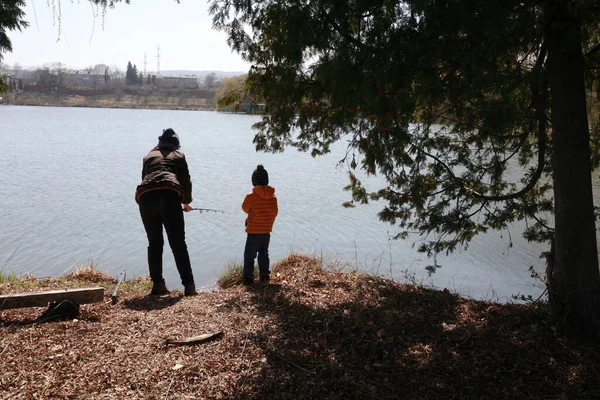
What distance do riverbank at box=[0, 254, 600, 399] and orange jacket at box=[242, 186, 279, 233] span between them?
45.5 inches

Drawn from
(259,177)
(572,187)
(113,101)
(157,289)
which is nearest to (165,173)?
(259,177)

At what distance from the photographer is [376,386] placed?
3629 mm

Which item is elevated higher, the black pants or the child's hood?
the child's hood

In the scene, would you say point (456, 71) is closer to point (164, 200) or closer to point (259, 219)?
point (259, 219)

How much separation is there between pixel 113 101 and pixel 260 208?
101 m

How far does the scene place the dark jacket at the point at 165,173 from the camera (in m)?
5.98

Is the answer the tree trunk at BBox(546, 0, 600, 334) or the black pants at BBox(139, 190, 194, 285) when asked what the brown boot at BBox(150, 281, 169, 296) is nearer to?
the black pants at BBox(139, 190, 194, 285)

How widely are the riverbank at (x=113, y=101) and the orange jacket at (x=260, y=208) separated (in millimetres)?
87588

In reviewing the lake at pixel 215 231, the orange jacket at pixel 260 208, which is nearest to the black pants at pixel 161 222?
the orange jacket at pixel 260 208

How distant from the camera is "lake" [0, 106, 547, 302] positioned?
10.1 metres

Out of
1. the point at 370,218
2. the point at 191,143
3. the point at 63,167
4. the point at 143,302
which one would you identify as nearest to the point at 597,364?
the point at 143,302

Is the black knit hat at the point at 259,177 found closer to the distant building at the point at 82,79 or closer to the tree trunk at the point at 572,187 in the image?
the tree trunk at the point at 572,187

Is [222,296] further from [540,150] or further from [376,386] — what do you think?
[540,150]

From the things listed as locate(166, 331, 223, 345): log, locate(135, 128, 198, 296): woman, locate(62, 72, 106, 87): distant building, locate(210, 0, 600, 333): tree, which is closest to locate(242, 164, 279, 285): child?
locate(135, 128, 198, 296): woman
